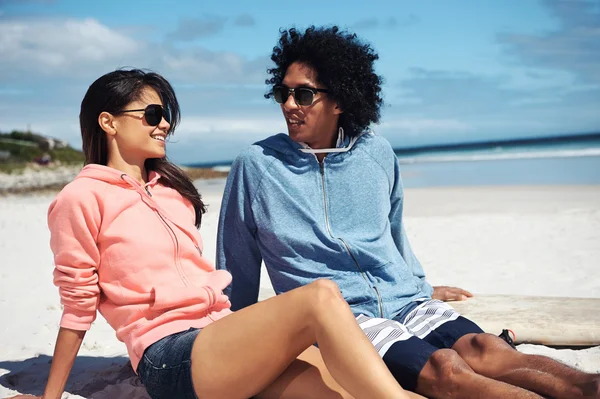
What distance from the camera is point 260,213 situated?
344 centimetres

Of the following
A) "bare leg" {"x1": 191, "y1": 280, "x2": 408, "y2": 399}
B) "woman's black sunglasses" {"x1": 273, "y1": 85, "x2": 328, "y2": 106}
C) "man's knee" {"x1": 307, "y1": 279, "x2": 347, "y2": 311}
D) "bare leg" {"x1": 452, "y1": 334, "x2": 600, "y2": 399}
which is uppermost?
"woman's black sunglasses" {"x1": 273, "y1": 85, "x2": 328, "y2": 106}

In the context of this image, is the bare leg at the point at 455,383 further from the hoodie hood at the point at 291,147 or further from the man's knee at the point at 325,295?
the hoodie hood at the point at 291,147

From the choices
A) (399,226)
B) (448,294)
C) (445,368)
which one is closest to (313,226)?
(399,226)

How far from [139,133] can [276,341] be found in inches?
47.2

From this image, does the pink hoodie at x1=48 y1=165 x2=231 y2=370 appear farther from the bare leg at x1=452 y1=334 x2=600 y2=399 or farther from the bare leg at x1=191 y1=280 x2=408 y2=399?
the bare leg at x1=452 y1=334 x2=600 y2=399

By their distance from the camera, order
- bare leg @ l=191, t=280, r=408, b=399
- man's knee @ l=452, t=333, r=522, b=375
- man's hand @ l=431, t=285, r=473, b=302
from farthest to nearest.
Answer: man's hand @ l=431, t=285, r=473, b=302, man's knee @ l=452, t=333, r=522, b=375, bare leg @ l=191, t=280, r=408, b=399

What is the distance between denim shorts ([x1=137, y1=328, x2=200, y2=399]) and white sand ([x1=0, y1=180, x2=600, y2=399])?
0.89 m

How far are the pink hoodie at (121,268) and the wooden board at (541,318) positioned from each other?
1856mm

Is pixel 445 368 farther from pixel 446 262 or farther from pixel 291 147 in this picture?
pixel 446 262

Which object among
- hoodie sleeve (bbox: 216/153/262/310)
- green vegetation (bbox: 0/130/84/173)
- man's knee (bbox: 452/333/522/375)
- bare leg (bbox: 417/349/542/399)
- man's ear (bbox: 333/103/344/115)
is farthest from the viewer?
green vegetation (bbox: 0/130/84/173)

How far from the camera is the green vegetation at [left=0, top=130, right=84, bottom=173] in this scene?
2892 cm

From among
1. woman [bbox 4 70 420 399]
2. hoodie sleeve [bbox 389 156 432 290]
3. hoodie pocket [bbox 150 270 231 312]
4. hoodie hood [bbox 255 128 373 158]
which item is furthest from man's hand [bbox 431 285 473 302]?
hoodie pocket [bbox 150 270 231 312]

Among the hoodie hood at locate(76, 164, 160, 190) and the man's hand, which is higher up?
the hoodie hood at locate(76, 164, 160, 190)

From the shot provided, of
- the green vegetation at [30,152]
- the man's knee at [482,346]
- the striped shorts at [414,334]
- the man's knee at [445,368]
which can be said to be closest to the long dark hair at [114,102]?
the striped shorts at [414,334]
